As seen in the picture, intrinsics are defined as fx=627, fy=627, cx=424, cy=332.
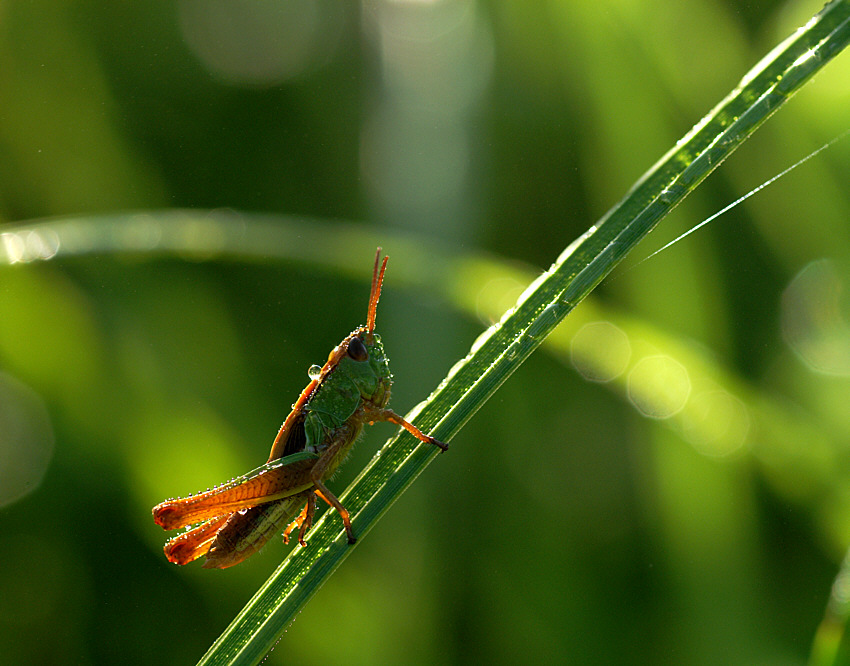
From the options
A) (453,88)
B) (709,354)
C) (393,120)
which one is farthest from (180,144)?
(709,354)

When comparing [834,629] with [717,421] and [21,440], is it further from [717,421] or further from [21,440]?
[21,440]

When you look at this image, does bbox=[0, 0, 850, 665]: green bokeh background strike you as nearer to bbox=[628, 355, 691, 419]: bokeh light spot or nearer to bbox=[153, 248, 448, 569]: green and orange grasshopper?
bbox=[628, 355, 691, 419]: bokeh light spot

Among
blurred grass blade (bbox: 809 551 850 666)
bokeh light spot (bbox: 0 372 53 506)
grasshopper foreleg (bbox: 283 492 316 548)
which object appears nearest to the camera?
blurred grass blade (bbox: 809 551 850 666)

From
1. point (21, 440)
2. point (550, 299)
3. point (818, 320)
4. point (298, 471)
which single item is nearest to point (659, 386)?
point (818, 320)

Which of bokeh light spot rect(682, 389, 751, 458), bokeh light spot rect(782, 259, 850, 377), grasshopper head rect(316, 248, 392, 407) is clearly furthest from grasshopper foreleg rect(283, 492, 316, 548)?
bokeh light spot rect(782, 259, 850, 377)

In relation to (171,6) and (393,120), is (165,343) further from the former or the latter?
(171,6)

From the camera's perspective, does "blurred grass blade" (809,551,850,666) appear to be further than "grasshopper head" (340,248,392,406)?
No

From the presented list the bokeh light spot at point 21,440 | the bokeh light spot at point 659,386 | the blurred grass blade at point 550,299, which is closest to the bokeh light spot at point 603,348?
the bokeh light spot at point 659,386
